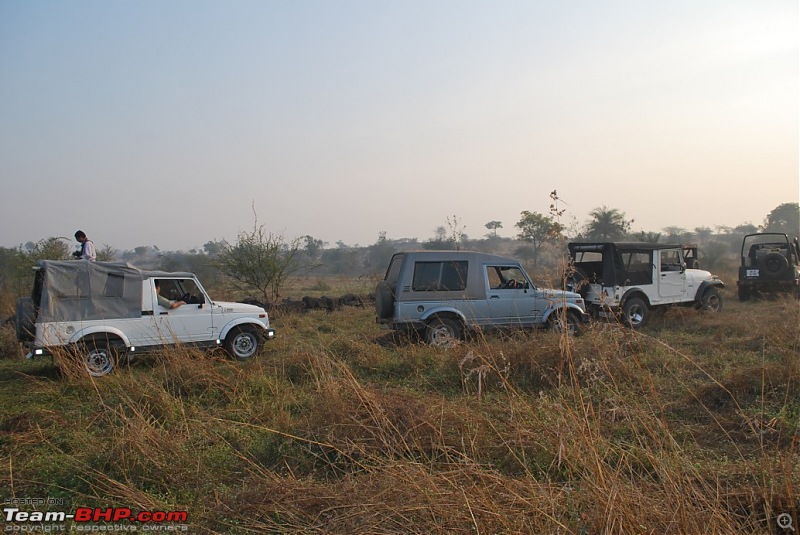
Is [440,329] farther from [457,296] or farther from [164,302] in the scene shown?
[164,302]

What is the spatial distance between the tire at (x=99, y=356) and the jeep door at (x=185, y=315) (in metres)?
0.83

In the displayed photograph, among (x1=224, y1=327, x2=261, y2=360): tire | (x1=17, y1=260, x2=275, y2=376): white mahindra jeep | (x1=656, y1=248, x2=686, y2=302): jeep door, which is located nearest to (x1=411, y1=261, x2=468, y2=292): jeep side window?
(x1=224, y1=327, x2=261, y2=360): tire

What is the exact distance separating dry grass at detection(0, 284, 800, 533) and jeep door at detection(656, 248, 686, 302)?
4356 millimetres

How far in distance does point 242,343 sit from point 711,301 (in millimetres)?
11927

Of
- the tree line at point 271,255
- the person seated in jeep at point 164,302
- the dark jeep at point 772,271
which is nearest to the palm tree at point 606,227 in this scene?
the tree line at point 271,255

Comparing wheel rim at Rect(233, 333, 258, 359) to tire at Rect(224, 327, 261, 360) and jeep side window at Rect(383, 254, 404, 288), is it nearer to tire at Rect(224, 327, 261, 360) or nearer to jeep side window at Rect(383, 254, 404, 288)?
tire at Rect(224, 327, 261, 360)

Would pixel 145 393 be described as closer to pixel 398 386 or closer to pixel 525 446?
pixel 398 386

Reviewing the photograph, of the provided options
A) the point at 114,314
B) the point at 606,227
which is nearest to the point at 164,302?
the point at 114,314

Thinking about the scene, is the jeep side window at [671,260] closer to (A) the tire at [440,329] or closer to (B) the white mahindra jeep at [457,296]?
(B) the white mahindra jeep at [457,296]

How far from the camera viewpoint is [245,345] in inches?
392

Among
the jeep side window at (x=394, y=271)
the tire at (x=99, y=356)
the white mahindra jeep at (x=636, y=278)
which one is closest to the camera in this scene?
the tire at (x=99, y=356)

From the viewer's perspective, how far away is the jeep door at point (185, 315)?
29.7ft

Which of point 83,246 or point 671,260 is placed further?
point 671,260

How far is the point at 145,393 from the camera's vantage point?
20.0 ft
